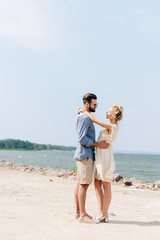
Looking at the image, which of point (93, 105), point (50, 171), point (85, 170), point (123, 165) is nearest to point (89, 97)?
point (93, 105)

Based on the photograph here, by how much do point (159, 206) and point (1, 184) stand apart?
14.9 feet

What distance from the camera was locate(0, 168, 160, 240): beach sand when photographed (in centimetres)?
445

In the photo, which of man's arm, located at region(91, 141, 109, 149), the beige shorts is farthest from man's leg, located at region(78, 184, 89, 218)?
man's arm, located at region(91, 141, 109, 149)

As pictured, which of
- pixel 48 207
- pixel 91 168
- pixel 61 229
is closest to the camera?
pixel 61 229

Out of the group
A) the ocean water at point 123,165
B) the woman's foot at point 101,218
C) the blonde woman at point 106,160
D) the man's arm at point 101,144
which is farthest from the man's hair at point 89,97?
the ocean water at point 123,165

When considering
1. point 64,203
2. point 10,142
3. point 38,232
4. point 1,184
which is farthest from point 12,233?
point 10,142

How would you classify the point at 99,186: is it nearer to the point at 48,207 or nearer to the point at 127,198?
the point at 48,207

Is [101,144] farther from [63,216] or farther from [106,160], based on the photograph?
[63,216]

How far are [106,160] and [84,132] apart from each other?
62 cm

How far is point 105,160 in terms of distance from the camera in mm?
5293

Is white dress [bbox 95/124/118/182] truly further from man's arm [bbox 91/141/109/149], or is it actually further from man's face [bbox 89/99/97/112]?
man's face [bbox 89/99/97/112]

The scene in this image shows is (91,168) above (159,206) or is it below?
above

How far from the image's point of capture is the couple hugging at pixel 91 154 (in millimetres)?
5176

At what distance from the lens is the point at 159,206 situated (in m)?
7.48
